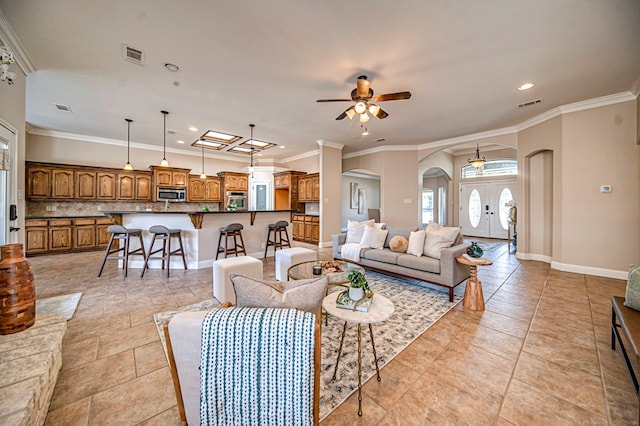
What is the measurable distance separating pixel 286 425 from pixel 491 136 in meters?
6.95

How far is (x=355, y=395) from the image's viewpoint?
160 cm

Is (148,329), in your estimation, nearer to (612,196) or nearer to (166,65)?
(166,65)

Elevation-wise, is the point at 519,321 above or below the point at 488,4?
below

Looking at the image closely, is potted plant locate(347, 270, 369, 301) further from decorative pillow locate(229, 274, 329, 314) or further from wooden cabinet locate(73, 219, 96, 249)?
wooden cabinet locate(73, 219, 96, 249)

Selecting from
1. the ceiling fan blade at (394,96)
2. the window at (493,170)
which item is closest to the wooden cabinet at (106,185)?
the ceiling fan blade at (394,96)

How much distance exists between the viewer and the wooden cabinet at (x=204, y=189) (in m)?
7.62

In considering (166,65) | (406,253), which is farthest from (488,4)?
(166,65)

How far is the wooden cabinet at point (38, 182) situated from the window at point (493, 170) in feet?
39.5

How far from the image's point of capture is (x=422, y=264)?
3338mm

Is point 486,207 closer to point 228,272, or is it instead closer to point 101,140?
point 228,272

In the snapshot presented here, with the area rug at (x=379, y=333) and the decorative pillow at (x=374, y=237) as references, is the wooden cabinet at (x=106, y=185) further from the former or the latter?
the decorative pillow at (x=374, y=237)

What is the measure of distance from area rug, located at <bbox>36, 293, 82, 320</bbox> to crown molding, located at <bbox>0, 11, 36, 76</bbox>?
9.24 ft

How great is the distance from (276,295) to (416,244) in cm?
290

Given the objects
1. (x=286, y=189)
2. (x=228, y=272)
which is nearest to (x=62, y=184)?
(x=286, y=189)
